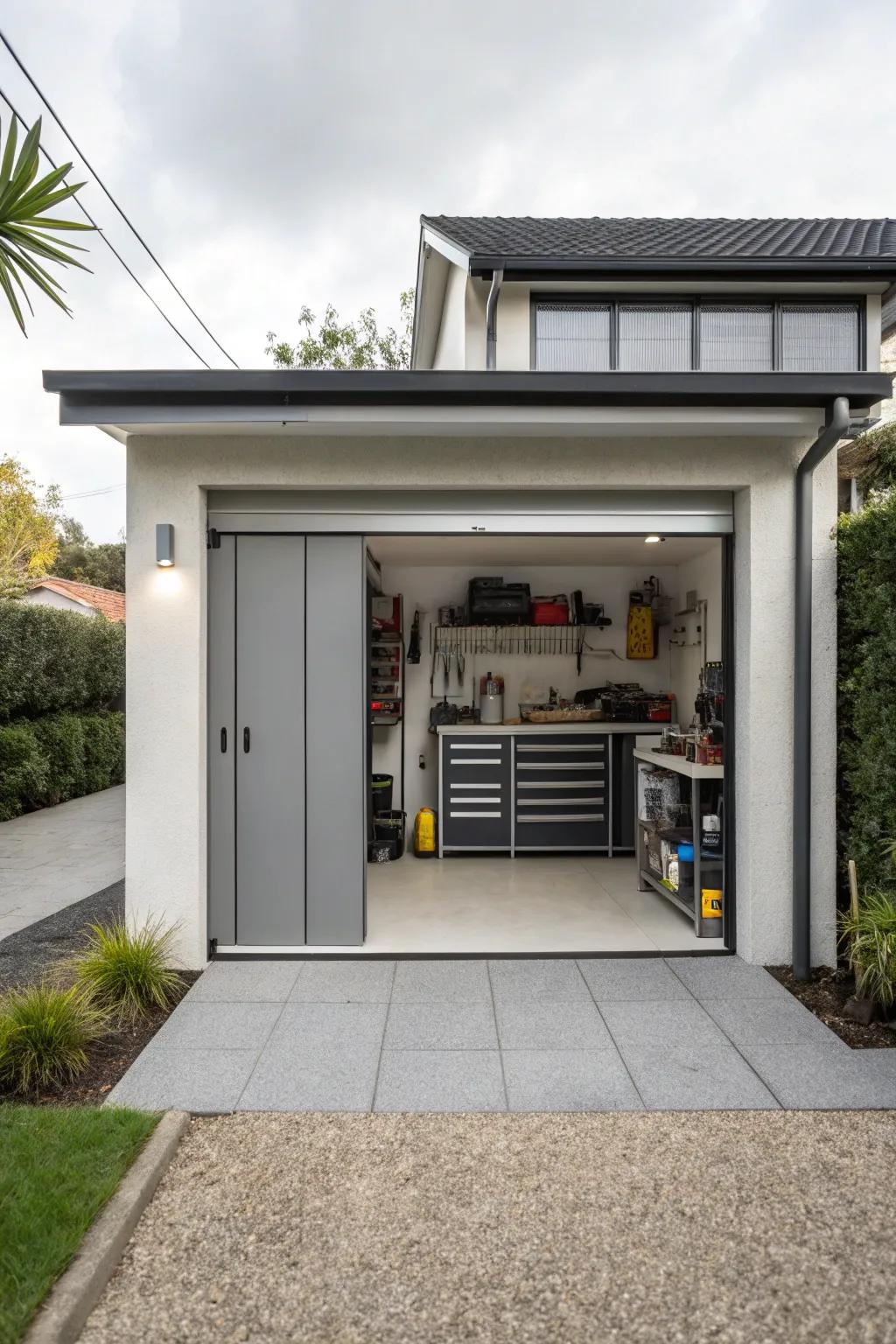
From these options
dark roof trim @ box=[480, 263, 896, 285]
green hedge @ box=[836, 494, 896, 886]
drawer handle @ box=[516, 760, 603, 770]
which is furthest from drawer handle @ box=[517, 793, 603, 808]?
dark roof trim @ box=[480, 263, 896, 285]

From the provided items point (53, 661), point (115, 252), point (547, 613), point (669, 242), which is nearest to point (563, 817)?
point (547, 613)

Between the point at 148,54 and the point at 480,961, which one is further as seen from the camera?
the point at 148,54

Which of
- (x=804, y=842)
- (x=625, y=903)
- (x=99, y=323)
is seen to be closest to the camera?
(x=804, y=842)

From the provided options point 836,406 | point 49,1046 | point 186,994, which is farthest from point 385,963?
point 836,406

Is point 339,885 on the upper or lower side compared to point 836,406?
lower

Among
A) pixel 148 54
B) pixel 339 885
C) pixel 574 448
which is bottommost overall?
pixel 339 885

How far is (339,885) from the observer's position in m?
4.55

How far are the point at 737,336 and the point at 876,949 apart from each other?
6.05 m

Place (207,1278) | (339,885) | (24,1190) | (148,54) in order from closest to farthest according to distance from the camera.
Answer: (207,1278)
(24,1190)
(339,885)
(148,54)

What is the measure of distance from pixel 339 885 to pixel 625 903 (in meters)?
2.10

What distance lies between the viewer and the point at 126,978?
382 centimetres

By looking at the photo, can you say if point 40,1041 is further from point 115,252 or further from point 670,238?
point 115,252

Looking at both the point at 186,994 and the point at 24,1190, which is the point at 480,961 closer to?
the point at 186,994

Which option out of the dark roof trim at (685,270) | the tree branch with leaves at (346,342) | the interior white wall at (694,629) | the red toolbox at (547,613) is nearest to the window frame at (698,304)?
the dark roof trim at (685,270)
